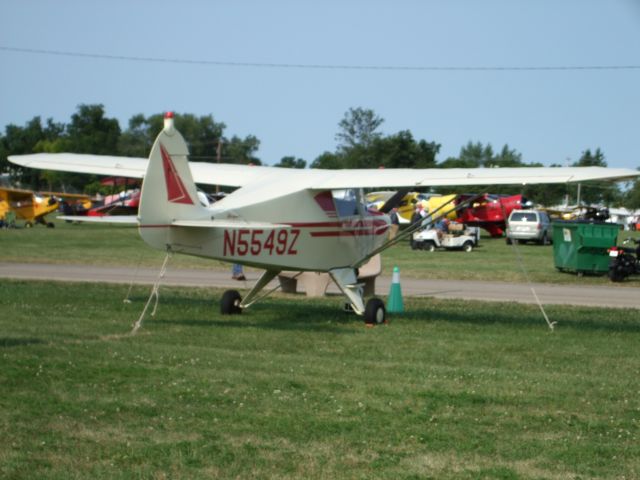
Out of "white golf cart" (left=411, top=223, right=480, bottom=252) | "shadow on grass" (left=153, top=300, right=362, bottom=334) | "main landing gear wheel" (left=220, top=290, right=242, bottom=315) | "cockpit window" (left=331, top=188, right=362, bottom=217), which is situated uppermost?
"cockpit window" (left=331, top=188, right=362, bottom=217)

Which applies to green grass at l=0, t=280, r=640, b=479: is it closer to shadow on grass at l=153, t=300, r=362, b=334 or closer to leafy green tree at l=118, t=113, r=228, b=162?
shadow on grass at l=153, t=300, r=362, b=334

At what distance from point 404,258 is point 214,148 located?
6743 cm

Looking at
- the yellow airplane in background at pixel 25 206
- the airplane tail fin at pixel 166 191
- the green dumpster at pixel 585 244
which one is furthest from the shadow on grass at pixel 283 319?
the yellow airplane in background at pixel 25 206

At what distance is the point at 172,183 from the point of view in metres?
13.9

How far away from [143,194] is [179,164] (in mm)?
1041

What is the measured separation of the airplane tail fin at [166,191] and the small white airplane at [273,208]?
0.05 feet

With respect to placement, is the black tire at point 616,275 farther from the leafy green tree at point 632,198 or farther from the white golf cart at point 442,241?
the leafy green tree at point 632,198

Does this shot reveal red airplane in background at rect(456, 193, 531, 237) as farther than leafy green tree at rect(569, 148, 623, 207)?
No

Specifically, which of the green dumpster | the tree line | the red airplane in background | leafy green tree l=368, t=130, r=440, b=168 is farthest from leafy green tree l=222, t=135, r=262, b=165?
the green dumpster

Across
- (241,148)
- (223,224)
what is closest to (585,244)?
(223,224)

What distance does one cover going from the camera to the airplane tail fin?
13516mm

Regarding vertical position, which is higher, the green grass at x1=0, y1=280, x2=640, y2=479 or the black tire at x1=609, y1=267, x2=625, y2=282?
the black tire at x1=609, y1=267, x2=625, y2=282

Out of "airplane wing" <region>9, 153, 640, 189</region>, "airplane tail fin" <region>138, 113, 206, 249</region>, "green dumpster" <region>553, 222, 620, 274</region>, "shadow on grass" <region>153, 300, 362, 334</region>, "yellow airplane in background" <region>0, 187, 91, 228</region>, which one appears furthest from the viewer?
"yellow airplane in background" <region>0, 187, 91, 228</region>

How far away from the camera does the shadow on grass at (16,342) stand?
12.3 m
